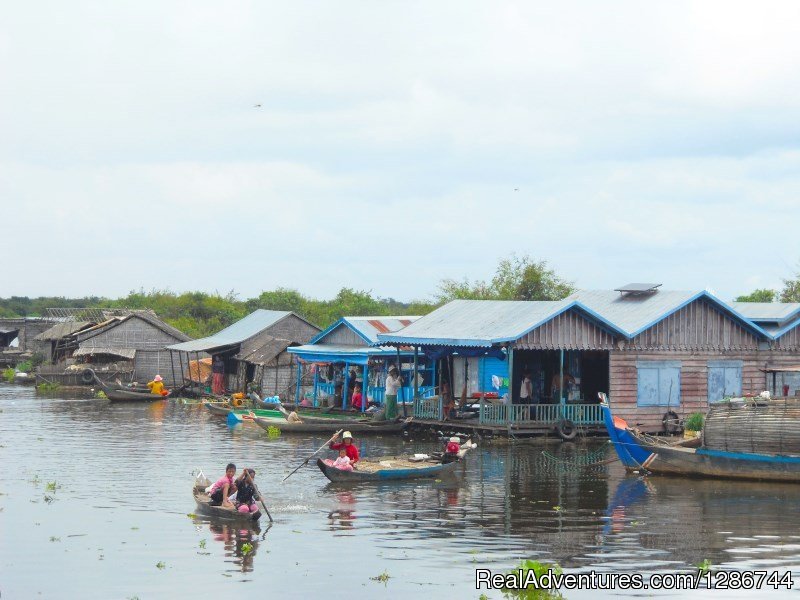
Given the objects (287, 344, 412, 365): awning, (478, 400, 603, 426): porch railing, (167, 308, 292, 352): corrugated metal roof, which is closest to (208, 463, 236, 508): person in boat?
(478, 400, 603, 426): porch railing

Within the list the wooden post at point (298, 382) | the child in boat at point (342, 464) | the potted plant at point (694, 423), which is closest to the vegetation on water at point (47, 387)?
the wooden post at point (298, 382)

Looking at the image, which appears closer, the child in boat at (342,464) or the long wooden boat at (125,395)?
the child in boat at (342,464)

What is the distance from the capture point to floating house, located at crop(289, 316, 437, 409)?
37625 mm

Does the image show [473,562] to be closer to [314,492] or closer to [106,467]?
[314,492]

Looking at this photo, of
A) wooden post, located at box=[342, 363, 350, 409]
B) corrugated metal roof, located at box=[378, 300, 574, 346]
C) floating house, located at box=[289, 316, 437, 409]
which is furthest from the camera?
wooden post, located at box=[342, 363, 350, 409]

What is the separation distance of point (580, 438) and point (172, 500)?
49.0 feet

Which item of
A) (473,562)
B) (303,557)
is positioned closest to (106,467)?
(303,557)

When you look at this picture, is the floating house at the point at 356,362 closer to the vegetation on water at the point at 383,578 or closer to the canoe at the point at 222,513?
the canoe at the point at 222,513

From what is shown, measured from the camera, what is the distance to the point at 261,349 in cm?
4531

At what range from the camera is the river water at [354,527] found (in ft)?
49.2

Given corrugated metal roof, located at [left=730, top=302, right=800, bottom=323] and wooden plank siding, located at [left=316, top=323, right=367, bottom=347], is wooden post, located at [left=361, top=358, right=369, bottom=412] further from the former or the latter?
corrugated metal roof, located at [left=730, top=302, right=800, bottom=323]

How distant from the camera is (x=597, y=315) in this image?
31969mm

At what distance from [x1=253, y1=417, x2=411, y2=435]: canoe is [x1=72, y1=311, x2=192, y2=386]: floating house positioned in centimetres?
2238

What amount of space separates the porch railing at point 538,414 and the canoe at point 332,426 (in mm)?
2851
